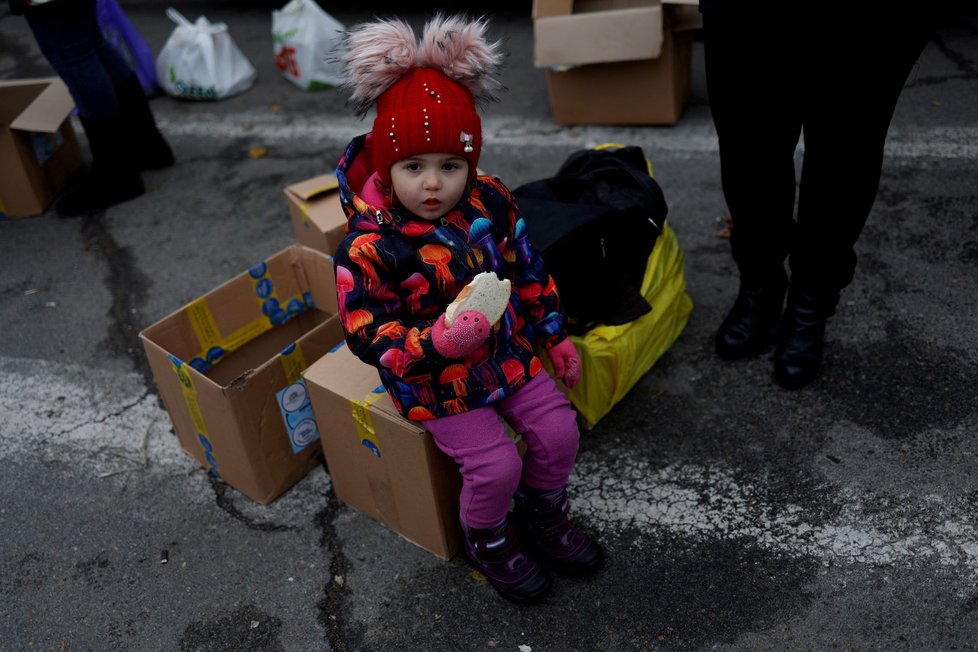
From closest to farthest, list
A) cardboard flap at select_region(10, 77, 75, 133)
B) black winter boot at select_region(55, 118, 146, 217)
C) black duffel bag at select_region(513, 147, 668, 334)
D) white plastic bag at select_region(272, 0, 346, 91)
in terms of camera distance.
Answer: black duffel bag at select_region(513, 147, 668, 334) < cardboard flap at select_region(10, 77, 75, 133) < black winter boot at select_region(55, 118, 146, 217) < white plastic bag at select_region(272, 0, 346, 91)

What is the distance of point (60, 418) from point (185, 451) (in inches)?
19.4

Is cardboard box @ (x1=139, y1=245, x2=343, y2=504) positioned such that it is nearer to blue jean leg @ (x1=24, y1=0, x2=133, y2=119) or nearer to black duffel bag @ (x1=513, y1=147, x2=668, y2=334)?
black duffel bag @ (x1=513, y1=147, x2=668, y2=334)

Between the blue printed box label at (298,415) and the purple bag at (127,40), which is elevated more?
the purple bag at (127,40)

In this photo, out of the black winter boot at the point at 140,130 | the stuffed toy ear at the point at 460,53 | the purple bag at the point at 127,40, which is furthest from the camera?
the purple bag at the point at 127,40

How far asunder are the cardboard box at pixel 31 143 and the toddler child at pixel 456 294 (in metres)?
2.47

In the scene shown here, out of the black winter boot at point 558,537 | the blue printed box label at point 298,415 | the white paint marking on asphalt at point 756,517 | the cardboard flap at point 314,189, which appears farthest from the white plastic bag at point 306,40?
the black winter boot at point 558,537

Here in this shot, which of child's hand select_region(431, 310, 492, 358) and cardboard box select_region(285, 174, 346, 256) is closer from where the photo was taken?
child's hand select_region(431, 310, 492, 358)

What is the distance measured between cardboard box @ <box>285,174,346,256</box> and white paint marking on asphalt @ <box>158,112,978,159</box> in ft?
4.86

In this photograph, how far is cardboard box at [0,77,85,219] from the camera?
3.74 m

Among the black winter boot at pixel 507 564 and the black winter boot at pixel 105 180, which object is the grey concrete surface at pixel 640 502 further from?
the black winter boot at pixel 105 180

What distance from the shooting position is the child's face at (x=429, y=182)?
5.88ft

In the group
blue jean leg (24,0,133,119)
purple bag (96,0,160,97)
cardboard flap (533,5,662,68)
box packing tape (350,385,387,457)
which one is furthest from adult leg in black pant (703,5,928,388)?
purple bag (96,0,160,97)

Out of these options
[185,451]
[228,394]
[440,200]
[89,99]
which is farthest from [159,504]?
[89,99]

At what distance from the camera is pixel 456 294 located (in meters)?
1.87
